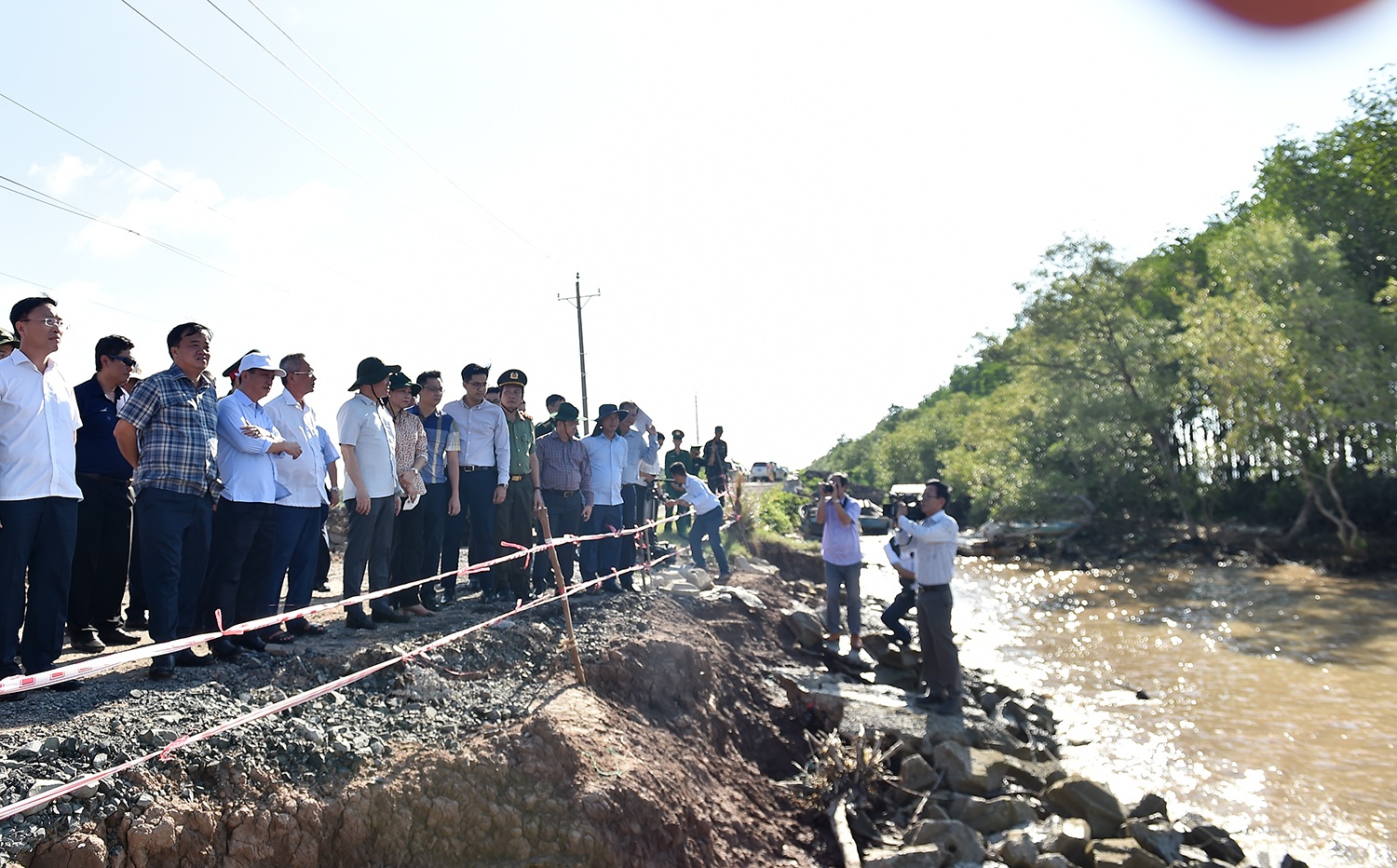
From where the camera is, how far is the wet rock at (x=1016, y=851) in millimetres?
5652

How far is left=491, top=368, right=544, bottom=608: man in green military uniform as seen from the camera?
791 centimetres

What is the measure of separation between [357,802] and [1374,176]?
31.5 metres

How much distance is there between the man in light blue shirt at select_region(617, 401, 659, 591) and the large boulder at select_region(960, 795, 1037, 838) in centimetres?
408

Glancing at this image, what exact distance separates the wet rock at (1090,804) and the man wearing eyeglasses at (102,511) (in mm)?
6656

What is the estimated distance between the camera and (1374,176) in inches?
998

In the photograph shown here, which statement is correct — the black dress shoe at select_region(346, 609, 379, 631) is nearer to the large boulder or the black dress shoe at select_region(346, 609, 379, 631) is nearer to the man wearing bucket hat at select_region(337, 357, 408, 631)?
the man wearing bucket hat at select_region(337, 357, 408, 631)

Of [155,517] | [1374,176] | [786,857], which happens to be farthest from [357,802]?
[1374,176]

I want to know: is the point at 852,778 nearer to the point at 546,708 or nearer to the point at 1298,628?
the point at 546,708

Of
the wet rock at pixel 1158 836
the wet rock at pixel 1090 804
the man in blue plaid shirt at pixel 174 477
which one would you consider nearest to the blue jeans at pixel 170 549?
the man in blue plaid shirt at pixel 174 477

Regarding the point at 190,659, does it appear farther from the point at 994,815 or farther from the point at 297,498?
the point at 994,815

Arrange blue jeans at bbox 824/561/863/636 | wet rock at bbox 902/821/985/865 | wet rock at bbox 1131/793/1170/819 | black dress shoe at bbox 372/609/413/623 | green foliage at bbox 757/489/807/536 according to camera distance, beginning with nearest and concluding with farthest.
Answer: wet rock at bbox 902/821/985/865, black dress shoe at bbox 372/609/413/623, wet rock at bbox 1131/793/1170/819, blue jeans at bbox 824/561/863/636, green foliage at bbox 757/489/807/536

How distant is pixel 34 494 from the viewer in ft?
13.4

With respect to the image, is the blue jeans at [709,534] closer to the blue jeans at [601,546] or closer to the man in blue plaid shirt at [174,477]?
the blue jeans at [601,546]

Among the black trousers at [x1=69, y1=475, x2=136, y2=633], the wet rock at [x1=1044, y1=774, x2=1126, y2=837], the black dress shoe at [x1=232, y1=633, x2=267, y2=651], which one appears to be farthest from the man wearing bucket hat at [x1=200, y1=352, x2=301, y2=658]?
the wet rock at [x1=1044, y1=774, x2=1126, y2=837]
